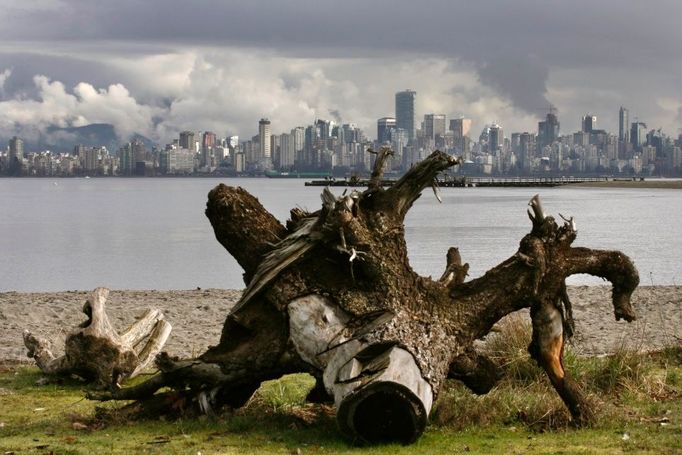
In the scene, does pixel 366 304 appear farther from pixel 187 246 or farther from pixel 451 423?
pixel 187 246

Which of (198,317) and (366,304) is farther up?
(366,304)

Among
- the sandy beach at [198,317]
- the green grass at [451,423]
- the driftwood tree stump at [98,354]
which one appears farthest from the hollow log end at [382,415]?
the sandy beach at [198,317]

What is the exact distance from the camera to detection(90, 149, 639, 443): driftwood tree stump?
32.7 ft

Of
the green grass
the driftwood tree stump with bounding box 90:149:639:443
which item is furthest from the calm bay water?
the driftwood tree stump with bounding box 90:149:639:443

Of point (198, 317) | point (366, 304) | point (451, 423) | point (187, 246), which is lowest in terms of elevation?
point (187, 246)

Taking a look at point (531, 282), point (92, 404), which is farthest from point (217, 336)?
point (531, 282)

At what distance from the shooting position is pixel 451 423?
1054 centimetres

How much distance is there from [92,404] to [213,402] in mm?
2215

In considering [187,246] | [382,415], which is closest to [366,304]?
[382,415]

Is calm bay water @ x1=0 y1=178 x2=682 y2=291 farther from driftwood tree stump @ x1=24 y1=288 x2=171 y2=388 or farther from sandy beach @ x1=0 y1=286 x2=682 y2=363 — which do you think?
driftwood tree stump @ x1=24 y1=288 x2=171 y2=388

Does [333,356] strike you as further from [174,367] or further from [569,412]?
[569,412]

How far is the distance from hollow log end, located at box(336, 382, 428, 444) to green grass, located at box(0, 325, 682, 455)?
148 mm

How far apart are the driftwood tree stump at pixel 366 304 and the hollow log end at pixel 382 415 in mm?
20

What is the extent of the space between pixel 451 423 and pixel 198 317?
39.2 ft
